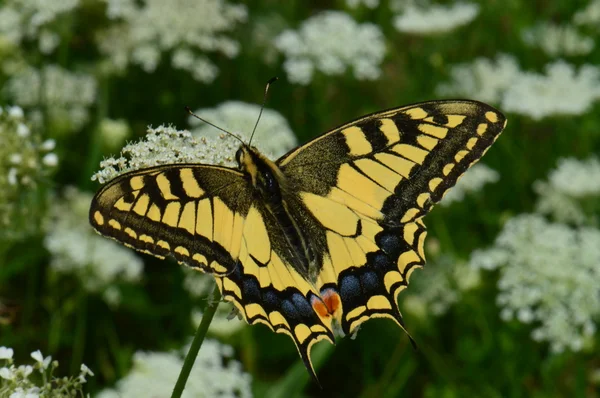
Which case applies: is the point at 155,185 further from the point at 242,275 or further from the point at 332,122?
the point at 332,122

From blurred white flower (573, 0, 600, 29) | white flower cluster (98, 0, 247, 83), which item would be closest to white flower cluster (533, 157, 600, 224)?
blurred white flower (573, 0, 600, 29)

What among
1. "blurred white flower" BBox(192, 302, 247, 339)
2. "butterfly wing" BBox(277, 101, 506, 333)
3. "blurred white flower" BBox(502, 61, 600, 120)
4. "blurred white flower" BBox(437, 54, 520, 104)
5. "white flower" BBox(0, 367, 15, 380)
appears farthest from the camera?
"blurred white flower" BBox(437, 54, 520, 104)

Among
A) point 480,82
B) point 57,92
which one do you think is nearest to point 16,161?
point 57,92

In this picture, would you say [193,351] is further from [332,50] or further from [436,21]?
[436,21]

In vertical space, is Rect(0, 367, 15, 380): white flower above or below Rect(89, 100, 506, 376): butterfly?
below

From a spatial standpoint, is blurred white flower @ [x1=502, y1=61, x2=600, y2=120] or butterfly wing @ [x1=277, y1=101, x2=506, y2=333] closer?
butterfly wing @ [x1=277, y1=101, x2=506, y2=333]

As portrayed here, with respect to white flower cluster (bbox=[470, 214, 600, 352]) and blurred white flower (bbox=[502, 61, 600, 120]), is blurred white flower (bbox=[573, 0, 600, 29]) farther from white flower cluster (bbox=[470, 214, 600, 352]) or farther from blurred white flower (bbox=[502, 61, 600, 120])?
white flower cluster (bbox=[470, 214, 600, 352])

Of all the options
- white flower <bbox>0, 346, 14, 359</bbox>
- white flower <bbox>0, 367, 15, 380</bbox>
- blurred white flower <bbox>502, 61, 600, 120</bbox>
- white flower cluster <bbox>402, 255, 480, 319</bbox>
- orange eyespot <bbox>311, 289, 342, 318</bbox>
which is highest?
blurred white flower <bbox>502, 61, 600, 120</bbox>
